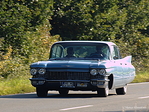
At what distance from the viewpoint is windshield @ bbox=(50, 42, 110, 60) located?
16031 millimetres

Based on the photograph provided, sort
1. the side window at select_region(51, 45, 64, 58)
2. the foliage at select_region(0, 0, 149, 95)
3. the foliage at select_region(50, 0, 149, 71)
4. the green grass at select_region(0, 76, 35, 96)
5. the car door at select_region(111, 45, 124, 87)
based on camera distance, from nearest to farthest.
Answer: the car door at select_region(111, 45, 124, 87)
the side window at select_region(51, 45, 64, 58)
the green grass at select_region(0, 76, 35, 96)
the foliage at select_region(0, 0, 149, 95)
the foliage at select_region(50, 0, 149, 71)

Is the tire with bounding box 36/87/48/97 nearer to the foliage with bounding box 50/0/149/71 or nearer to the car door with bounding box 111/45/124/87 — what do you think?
the car door with bounding box 111/45/124/87

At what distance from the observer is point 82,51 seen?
1603 cm

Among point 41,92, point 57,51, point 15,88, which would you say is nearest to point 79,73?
point 41,92

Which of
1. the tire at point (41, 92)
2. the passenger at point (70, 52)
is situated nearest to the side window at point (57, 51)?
the passenger at point (70, 52)

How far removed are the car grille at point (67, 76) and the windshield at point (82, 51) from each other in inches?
48.3

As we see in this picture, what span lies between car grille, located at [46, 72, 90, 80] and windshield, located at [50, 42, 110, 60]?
4.02 ft

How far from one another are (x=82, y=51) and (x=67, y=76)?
1.46 metres

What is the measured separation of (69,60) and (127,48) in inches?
769

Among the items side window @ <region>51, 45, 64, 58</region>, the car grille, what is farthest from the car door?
side window @ <region>51, 45, 64, 58</region>

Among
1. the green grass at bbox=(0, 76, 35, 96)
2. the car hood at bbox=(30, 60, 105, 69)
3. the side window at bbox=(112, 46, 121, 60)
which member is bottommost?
the green grass at bbox=(0, 76, 35, 96)

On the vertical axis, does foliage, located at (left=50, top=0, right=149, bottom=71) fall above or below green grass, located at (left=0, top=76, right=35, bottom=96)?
above

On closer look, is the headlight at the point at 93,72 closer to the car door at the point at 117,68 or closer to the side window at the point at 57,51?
the car door at the point at 117,68

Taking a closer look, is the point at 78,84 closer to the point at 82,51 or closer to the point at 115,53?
the point at 82,51
